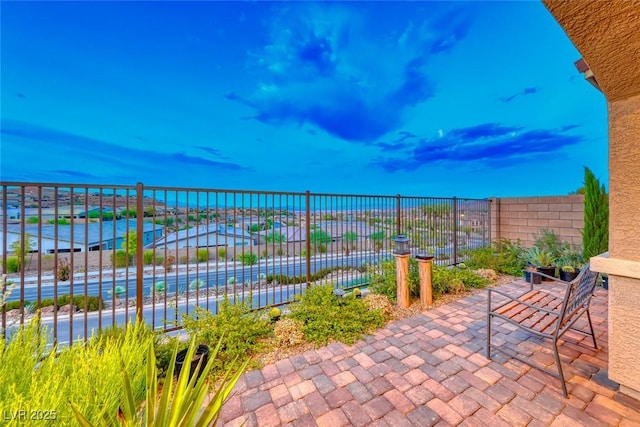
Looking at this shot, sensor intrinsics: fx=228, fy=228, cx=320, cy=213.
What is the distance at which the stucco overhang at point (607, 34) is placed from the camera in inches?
44.7

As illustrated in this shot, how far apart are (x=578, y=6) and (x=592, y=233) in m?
5.59

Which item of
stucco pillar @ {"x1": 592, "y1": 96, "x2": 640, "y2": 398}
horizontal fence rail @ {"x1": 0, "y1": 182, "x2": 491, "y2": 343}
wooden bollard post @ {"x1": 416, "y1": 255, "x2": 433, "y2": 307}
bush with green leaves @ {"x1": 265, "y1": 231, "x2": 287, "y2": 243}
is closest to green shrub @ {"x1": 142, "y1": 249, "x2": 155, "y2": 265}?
horizontal fence rail @ {"x1": 0, "y1": 182, "x2": 491, "y2": 343}

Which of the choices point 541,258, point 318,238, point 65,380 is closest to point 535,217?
point 541,258

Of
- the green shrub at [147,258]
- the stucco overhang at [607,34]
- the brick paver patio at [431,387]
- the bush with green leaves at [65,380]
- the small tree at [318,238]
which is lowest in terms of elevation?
the brick paver patio at [431,387]

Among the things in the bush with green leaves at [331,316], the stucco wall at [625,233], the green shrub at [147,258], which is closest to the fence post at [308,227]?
the bush with green leaves at [331,316]

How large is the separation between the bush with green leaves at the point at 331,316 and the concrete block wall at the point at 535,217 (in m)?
5.44

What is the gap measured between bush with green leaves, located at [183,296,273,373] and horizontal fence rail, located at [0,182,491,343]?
0.75ft

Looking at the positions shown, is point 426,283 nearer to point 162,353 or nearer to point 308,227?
point 308,227

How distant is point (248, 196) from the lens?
3193 mm

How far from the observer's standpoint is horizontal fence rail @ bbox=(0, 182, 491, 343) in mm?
2168

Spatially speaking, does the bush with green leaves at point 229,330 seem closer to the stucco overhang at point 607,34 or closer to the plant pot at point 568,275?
the stucco overhang at point 607,34

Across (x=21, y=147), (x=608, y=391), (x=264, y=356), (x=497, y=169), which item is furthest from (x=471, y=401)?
(x=497, y=169)

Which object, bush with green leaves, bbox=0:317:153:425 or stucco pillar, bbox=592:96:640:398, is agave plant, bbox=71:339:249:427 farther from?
stucco pillar, bbox=592:96:640:398

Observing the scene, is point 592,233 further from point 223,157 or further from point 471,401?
point 223,157
